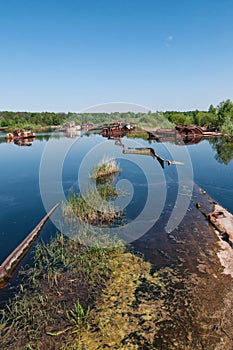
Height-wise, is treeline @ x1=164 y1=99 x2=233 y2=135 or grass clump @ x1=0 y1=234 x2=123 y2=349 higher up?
treeline @ x1=164 y1=99 x2=233 y2=135

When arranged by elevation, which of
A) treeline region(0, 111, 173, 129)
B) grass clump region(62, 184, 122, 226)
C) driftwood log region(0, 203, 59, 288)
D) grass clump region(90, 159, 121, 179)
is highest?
treeline region(0, 111, 173, 129)

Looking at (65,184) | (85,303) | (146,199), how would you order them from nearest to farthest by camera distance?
1. (85,303)
2. (146,199)
3. (65,184)

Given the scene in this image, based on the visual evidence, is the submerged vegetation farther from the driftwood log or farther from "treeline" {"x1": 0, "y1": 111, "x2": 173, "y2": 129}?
"treeline" {"x1": 0, "y1": 111, "x2": 173, "y2": 129}

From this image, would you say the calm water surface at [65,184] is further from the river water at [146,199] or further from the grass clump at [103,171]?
the grass clump at [103,171]

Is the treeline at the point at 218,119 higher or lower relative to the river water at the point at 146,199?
higher

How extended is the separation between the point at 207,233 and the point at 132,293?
4.10m

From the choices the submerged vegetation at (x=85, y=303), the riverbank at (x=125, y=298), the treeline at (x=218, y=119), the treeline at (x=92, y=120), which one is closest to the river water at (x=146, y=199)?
the riverbank at (x=125, y=298)

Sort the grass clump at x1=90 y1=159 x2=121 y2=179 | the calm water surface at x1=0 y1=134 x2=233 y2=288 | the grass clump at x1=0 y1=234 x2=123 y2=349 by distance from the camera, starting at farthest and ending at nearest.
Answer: the grass clump at x1=90 y1=159 x2=121 y2=179 < the calm water surface at x1=0 y1=134 x2=233 y2=288 < the grass clump at x1=0 y1=234 x2=123 y2=349

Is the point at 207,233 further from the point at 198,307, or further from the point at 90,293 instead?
the point at 90,293

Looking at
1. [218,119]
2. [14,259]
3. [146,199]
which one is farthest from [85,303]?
[218,119]

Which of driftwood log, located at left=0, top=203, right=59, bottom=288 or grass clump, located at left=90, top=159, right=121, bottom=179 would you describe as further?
grass clump, located at left=90, top=159, right=121, bottom=179

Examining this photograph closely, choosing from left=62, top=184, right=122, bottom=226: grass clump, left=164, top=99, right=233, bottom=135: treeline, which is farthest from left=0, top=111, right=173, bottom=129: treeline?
left=62, top=184, right=122, bottom=226: grass clump

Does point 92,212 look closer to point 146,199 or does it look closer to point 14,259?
point 146,199

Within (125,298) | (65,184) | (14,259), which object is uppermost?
(65,184)
